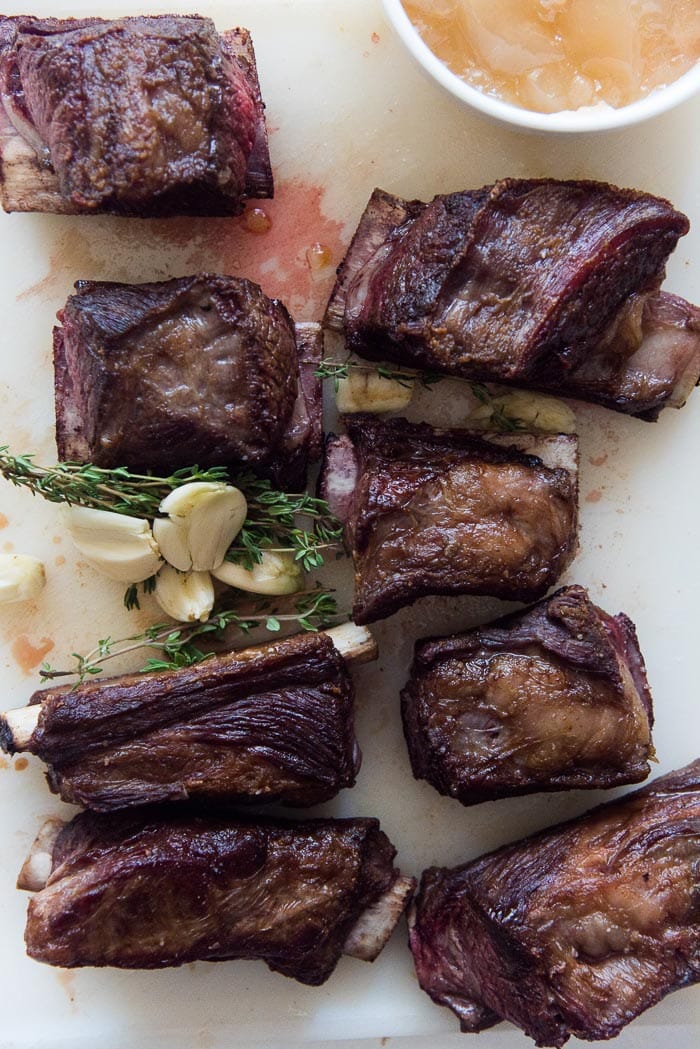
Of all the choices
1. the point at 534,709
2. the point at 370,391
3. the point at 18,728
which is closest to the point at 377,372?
the point at 370,391

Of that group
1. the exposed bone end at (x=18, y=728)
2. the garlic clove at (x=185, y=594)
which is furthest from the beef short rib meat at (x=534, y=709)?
the exposed bone end at (x=18, y=728)

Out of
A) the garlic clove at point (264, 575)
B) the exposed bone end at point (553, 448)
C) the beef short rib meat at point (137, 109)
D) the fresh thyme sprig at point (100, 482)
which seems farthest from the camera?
the exposed bone end at point (553, 448)

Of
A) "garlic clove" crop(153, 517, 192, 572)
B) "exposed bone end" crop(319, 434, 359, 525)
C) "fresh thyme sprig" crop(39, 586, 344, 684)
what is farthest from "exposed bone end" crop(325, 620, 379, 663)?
"garlic clove" crop(153, 517, 192, 572)

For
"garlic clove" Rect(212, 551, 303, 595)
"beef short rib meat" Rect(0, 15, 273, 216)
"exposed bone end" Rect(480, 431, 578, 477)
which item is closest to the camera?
"beef short rib meat" Rect(0, 15, 273, 216)

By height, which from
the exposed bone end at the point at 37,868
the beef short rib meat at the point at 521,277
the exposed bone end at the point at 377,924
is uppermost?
the beef short rib meat at the point at 521,277

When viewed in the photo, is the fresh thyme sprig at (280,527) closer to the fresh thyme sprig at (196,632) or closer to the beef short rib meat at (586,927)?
the fresh thyme sprig at (196,632)

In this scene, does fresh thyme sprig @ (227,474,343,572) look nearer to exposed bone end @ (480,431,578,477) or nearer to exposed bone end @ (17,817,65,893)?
exposed bone end @ (480,431,578,477)
